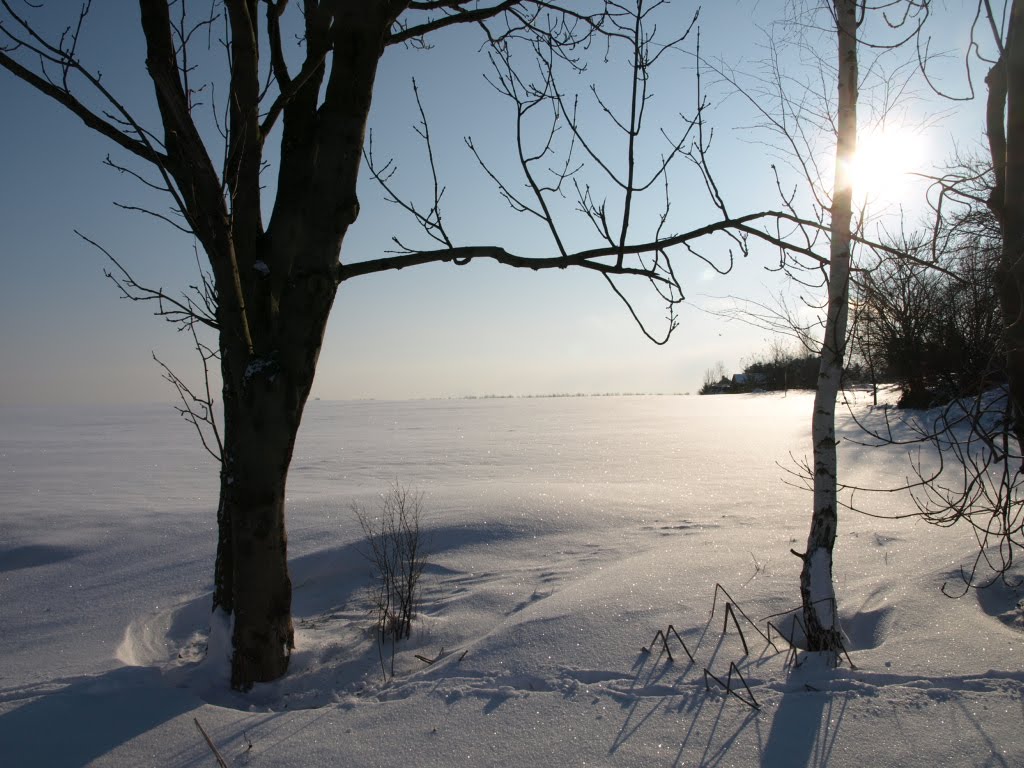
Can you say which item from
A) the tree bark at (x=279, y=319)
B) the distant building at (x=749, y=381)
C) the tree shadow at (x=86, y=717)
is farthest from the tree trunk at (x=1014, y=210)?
the distant building at (x=749, y=381)

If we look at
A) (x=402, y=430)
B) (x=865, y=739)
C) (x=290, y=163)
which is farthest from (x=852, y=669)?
(x=402, y=430)

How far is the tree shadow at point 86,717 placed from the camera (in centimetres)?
233

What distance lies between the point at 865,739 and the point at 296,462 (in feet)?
34.2

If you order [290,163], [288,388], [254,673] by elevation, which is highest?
[290,163]

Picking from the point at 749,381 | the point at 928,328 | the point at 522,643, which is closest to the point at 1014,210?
the point at 928,328

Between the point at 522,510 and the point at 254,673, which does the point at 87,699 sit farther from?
the point at 522,510

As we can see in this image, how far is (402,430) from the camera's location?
19.2m

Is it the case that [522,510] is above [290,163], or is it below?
below

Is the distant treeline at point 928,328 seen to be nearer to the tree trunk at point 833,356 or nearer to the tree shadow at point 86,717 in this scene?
the tree trunk at point 833,356

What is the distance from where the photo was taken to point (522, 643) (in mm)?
3170

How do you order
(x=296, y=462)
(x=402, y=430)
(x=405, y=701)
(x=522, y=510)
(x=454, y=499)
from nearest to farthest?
(x=405, y=701)
(x=522, y=510)
(x=454, y=499)
(x=296, y=462)
(x=402, y=430)

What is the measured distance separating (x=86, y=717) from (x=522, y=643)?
6.18ft

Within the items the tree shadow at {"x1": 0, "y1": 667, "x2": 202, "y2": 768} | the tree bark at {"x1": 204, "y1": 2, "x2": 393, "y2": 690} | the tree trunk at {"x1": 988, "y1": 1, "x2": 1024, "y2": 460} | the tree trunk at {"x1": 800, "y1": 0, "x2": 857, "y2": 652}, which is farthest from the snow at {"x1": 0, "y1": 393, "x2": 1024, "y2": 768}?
the tree trunk at {"x1": 988, "y1": 1, "x2": 1024, "y2": 460}

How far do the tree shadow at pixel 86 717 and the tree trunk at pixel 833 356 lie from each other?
9.48 feet
